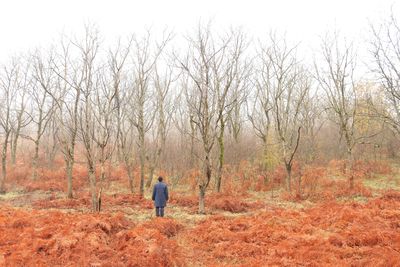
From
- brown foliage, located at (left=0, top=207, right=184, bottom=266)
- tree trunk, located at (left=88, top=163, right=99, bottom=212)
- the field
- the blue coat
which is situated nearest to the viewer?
brown foliage, located at (left=0, top=207, right=184, bottom=266)

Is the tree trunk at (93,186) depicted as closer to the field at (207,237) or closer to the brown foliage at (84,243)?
the field at (207,237)

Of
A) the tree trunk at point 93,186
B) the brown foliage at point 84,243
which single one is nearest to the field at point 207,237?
the brown foliage at point 84,243

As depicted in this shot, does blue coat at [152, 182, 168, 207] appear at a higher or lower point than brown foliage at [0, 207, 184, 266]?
higher

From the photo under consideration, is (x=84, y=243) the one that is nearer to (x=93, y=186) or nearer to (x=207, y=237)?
(x=207, y=237)

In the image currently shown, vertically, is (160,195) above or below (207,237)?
above

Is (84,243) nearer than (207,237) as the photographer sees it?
Yes

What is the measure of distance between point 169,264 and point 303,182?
46.6 feet

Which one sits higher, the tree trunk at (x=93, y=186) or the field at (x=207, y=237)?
the tree trunk at (x=93, y=186)

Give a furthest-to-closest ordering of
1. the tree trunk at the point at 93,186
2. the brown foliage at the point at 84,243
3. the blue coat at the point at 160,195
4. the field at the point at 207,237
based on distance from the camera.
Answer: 1. the tree trunk at the point at 93,186
2. the blue coat at the point at 160,195
3. the field at the point at 207,237
4. the brown foliage at the point at 84,243

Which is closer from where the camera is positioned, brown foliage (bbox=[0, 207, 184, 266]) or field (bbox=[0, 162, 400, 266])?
brown foliage (bbox=[0, 207, 184, 266])

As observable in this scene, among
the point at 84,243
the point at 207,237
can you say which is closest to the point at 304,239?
the point at 207,237

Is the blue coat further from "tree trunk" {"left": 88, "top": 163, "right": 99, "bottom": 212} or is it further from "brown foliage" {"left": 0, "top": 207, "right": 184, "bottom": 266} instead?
"tree trunk" {"left": 88, "top": 163, "right": 99, "bottom": 212}

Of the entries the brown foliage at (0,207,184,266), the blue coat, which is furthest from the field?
the blue coat

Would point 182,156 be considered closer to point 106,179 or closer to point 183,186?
point 183,186
